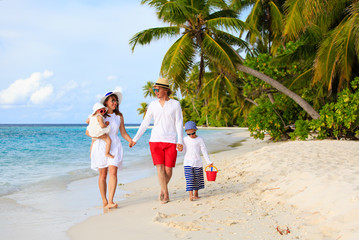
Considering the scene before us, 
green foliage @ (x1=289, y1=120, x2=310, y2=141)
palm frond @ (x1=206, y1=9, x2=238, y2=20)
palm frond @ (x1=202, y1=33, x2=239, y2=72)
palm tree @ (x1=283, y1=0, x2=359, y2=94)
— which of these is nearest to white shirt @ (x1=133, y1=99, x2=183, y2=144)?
palm tree @ (x1=283, y1=0, x2=359, y2=94)

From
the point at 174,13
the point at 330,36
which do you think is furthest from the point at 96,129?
the point at 330,36

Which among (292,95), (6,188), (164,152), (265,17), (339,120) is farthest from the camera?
(265,17)

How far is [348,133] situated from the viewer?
12.8 meters

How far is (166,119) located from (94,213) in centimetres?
158

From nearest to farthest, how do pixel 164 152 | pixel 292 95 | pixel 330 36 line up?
pixel 164 152 < pixel 330 36 < pixel 292 95

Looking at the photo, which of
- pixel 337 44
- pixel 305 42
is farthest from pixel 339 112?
pixel 305 42

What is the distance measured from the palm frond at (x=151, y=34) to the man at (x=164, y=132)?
29.8 ft

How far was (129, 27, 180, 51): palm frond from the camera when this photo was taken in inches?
514

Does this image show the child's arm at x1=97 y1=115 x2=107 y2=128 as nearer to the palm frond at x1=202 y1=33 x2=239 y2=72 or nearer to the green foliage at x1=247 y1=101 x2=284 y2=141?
the palm frond at x1=202 y1=33 x2=239 y2=72

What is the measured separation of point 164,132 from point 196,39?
9.63m

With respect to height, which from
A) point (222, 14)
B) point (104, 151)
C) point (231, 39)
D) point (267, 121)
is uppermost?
point (222, 14)

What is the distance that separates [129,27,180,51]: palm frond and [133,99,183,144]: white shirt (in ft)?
30.2

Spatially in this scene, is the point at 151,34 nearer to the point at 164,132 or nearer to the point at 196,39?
the point at 196,39

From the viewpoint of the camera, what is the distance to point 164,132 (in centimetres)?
436
